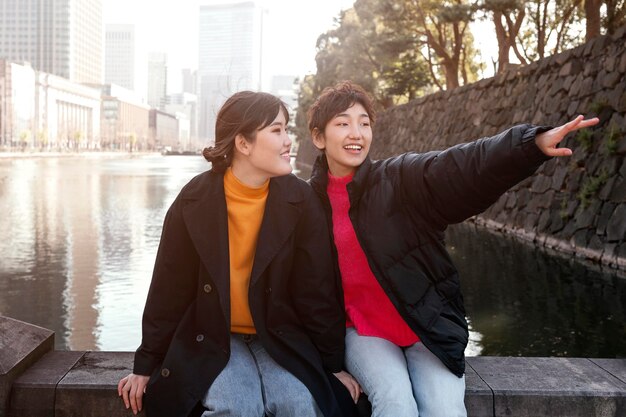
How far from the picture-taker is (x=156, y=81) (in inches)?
6019

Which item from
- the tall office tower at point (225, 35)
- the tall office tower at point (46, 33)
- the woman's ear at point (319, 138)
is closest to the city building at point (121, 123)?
the tall office tower at point (46, 33)

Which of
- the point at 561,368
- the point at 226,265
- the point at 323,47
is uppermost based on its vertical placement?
the point at 323,47

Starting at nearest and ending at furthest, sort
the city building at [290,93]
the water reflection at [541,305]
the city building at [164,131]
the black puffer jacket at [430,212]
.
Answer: the black puffer jacket at [430,212] < the city building at [290,93] < the water reflection at [541,305] < the city building at [164,131]

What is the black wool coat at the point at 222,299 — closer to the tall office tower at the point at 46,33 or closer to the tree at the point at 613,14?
the tree at the point at 613,14

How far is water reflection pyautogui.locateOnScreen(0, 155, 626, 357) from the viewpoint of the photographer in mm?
5145

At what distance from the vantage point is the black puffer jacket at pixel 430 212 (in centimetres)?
216

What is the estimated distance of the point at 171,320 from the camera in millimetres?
2283

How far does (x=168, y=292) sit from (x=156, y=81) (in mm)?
156852

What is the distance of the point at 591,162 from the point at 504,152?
8111 mm

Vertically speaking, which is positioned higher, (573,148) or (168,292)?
(573,148)

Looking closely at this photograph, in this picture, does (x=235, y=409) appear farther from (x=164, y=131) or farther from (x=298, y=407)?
(x=164, y=131)

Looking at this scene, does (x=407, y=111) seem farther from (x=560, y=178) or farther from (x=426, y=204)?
(x=426, y=204)

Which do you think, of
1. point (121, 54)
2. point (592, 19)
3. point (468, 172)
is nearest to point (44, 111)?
point (121, 54)

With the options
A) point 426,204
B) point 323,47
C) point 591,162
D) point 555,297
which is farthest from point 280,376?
point 323,47
